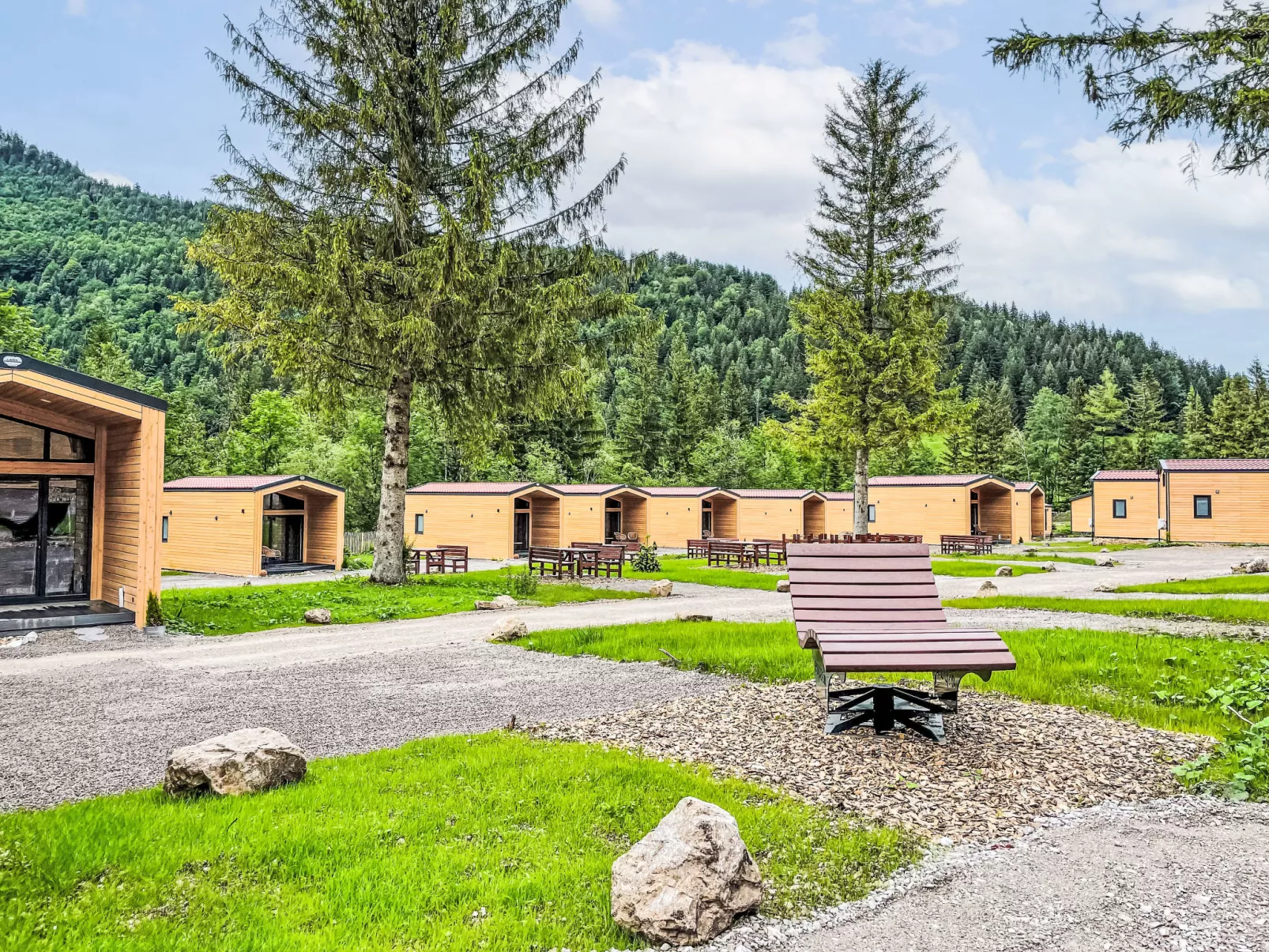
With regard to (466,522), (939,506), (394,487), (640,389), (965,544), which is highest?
(640,389)

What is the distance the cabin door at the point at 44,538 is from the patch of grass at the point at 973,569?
58.4 feet

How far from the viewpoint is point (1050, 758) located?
4469 mm

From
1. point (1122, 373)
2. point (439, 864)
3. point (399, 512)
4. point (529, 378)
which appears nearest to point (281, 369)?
point (399, 512)

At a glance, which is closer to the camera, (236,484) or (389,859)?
(389,859)

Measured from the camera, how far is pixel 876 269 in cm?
2250

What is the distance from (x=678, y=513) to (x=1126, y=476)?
20.0 metres

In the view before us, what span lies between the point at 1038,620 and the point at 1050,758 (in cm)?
659

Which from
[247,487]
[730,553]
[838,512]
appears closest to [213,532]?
[247,487]

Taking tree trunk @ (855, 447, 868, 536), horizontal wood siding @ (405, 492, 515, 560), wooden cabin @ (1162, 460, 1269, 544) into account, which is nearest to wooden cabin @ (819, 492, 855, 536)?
wooden cabin @ (1162, 460, 1269, 544)

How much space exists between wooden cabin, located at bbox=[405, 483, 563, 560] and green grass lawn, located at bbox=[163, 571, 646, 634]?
10.5 metres

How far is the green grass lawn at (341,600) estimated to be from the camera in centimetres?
1119

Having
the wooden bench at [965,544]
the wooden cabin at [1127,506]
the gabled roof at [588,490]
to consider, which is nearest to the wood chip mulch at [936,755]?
the gabled roof at [588,490]

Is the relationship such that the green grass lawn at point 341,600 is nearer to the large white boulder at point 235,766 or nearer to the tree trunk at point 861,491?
the large white boulder at point 235,766

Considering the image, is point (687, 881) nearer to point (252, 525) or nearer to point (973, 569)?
point (973, 569)
